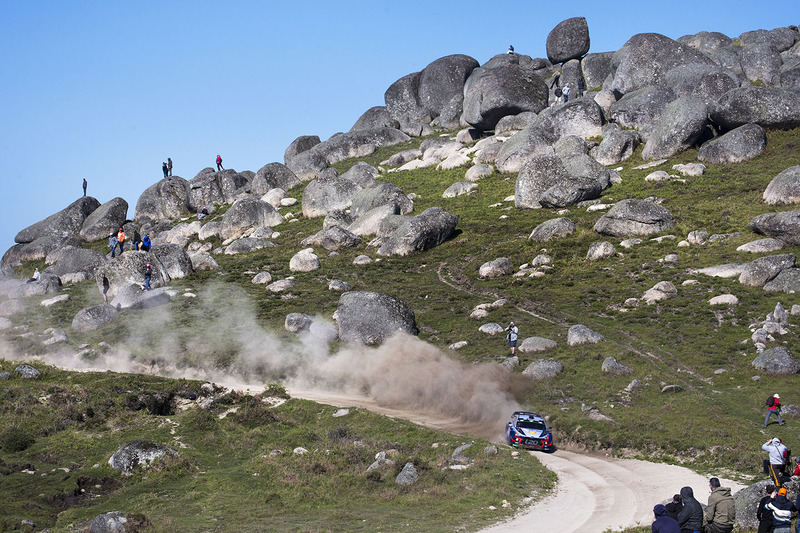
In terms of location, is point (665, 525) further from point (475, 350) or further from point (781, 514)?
point (475, 350)

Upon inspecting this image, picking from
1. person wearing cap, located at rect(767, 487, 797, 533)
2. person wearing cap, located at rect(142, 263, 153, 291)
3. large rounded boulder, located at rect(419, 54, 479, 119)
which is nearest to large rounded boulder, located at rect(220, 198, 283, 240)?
person wearing cap, located at rect(142, 263, 153, 291)

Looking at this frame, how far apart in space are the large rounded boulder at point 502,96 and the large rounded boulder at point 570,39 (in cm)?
1678

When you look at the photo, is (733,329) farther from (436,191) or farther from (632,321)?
(436,191)

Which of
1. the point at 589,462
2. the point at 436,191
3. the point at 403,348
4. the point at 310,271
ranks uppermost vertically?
the point at 436,191

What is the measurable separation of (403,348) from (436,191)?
4988 cm

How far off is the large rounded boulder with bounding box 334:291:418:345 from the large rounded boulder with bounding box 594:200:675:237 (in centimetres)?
2537

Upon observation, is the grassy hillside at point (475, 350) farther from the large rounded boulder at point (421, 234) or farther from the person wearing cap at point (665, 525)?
the person wearing cap at point (665, 525)

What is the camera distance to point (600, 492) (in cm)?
3177

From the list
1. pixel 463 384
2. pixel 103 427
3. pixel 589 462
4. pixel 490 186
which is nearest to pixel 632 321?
pixel 463 384

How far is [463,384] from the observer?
162 ft

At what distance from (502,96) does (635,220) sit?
51895mm

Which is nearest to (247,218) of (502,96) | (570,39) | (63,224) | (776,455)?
(63,224)

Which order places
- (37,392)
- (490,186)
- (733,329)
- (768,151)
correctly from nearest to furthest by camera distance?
(37,392)
(733,329)
(768,151)
(490,186)

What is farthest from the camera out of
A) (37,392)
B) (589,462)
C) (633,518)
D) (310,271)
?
(310,271)
